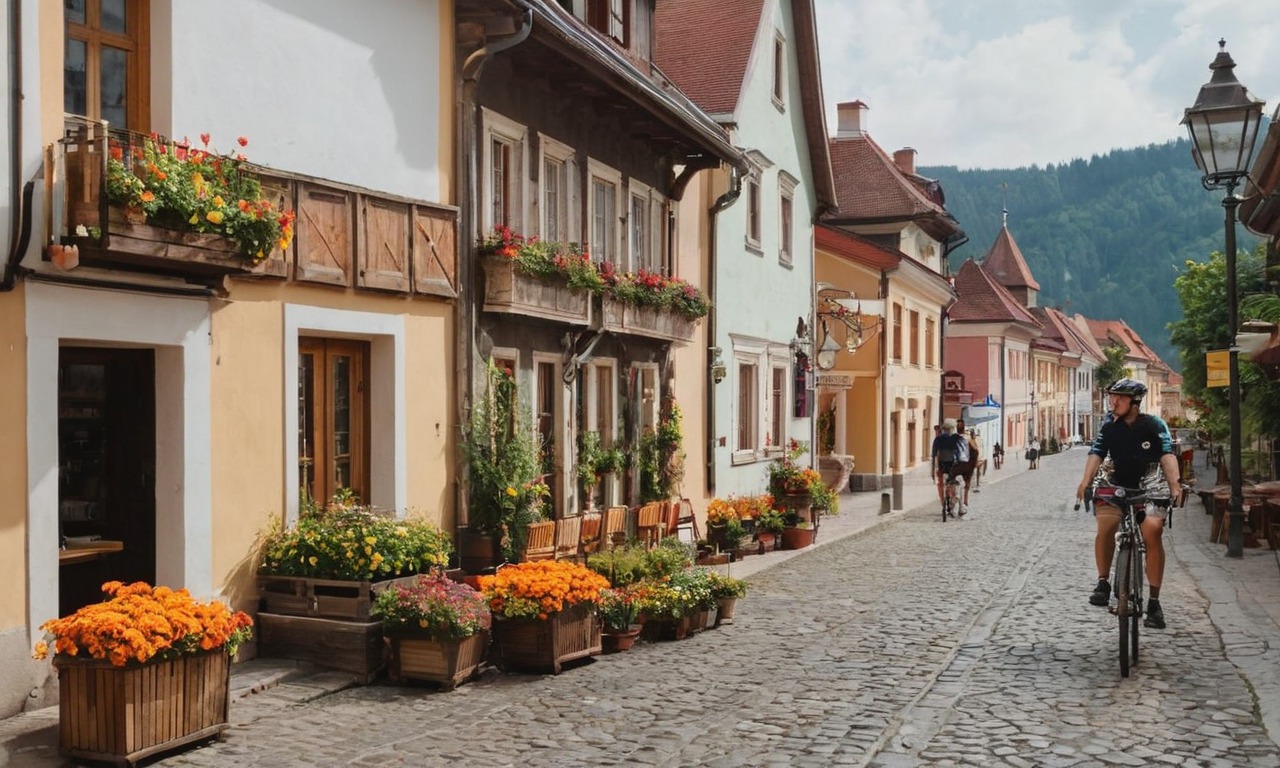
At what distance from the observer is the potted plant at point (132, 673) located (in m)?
6.79

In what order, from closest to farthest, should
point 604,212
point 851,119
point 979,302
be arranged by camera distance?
point 604,212 → point 851,119 → point 979,302

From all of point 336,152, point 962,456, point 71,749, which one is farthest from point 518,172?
point 962,456

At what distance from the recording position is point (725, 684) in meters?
9.05

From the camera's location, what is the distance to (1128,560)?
29.5 ft

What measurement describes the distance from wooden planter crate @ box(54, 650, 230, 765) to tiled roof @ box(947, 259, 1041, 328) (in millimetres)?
49860

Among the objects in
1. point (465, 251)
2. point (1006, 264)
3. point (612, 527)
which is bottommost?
point (612, 527)

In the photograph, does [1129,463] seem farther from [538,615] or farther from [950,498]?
[950,498]

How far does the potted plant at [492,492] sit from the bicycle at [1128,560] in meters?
5.06

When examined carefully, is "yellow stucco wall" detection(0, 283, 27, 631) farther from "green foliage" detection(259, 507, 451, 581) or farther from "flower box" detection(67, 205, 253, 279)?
"green foliage" detection(259, 507, 451, 581)

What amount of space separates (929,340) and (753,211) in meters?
20.2

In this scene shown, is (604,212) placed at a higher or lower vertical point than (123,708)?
higher

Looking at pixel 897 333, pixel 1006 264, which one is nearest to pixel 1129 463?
pixel 897 333

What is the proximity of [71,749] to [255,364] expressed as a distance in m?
3.33

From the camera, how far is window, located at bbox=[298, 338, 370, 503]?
10500 millimetres
